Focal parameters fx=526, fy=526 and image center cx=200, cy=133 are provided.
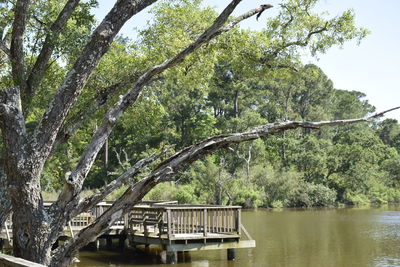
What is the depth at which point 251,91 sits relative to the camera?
6272 centimetres

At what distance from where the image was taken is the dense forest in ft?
60.6

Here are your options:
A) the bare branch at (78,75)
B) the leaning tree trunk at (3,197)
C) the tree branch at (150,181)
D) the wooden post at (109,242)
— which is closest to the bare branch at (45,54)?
the leaning tree trunk at (3,197)

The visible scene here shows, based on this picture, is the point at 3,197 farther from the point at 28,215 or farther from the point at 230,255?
the point at 230,255

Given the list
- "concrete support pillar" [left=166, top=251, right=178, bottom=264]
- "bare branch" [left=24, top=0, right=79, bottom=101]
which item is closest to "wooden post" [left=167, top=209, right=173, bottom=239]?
"concrete support pillar" [left=166, top=251, right=178, bottom=264]

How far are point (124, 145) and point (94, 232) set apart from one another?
43.7 m

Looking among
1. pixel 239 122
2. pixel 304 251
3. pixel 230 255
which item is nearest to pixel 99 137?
pixel 230 255

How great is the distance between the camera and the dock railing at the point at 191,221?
1559 centimetres

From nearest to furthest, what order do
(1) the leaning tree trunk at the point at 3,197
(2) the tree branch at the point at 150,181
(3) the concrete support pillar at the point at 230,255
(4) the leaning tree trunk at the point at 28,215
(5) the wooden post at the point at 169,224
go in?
(4) the leaning tree trunk at the point at 28,215
(2) the tree branch at the point at 150,181
(1) the leaning tree trunk at the point at 3,197
(5) the wooden post at the point at 169,224
(3) the concrete support pillar at the point at 230,255

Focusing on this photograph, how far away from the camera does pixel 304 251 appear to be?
19.2 m

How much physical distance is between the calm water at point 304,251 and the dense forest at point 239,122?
469 centimetres

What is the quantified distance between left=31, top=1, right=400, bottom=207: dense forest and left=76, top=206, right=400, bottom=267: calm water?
4686 millimetres

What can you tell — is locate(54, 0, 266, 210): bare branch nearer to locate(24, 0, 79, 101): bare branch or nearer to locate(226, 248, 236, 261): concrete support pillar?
locate(24, 0, 79, 101): bare branch

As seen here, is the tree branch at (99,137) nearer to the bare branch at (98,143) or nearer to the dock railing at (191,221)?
the bare branch at (98,143)

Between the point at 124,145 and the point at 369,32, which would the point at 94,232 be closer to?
the point at 369,32
